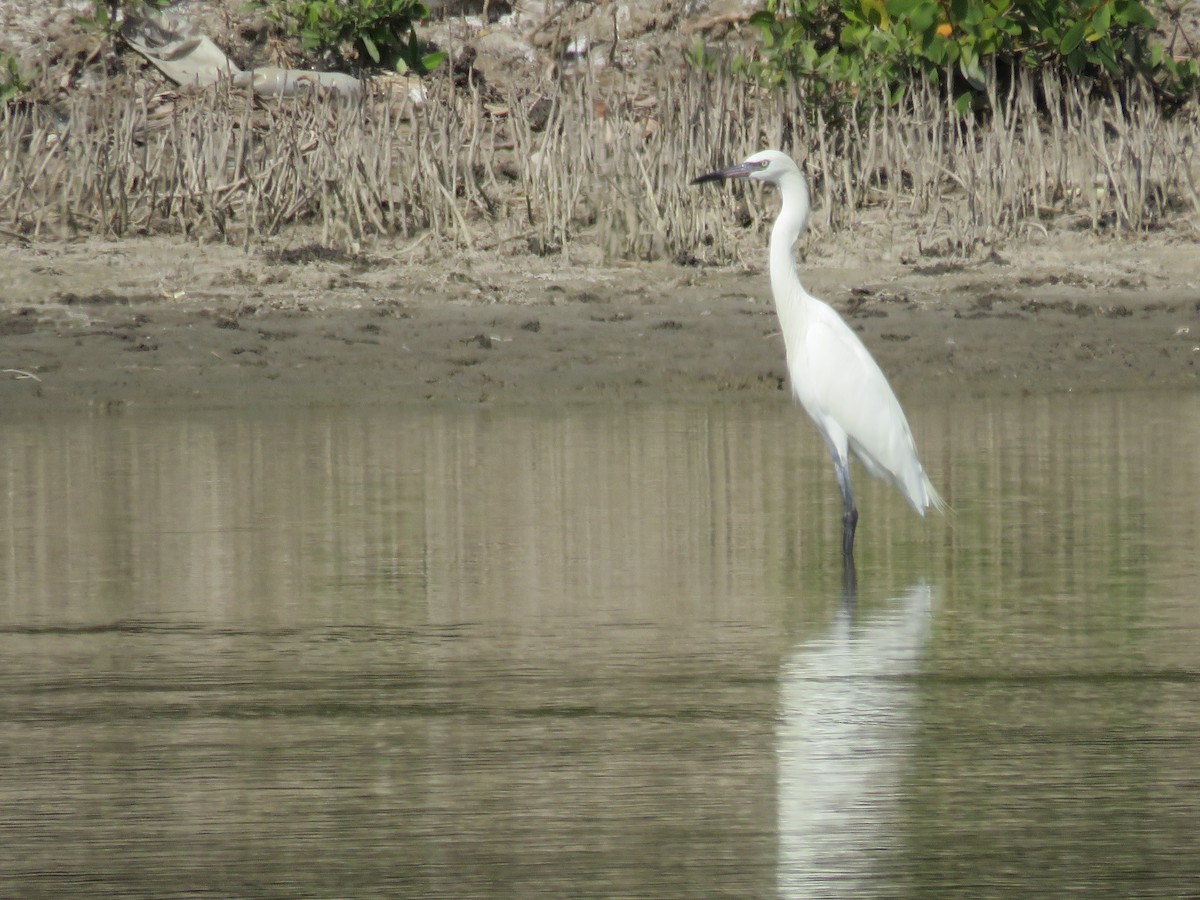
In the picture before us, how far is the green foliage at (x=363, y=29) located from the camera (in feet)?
59.4

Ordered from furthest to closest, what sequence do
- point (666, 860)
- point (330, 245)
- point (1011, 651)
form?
point (330, 245), point (1011, 651), point (666, 860)

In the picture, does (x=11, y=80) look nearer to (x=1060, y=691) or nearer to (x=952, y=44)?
(x=952, y=44)

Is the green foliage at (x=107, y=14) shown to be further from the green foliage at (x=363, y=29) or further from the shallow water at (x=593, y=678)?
the shallow water at (x=593, y=678)

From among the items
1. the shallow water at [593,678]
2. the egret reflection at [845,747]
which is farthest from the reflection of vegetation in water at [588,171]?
the egret reflection at [845,747]

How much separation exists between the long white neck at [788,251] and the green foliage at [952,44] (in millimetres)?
7149

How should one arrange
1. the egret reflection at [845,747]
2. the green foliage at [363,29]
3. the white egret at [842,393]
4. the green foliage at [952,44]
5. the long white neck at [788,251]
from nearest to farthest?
the egret reflection at [845,747] < the white egret at [842,393] < the long white neck at [788,251] < the green foliage at [952,44] < the green foliage at [363,29]

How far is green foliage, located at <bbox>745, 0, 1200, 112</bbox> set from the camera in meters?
15.7

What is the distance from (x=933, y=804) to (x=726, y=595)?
2.24m

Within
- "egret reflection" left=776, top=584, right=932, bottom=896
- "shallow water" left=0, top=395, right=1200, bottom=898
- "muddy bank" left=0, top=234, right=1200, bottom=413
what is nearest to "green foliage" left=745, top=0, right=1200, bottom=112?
"muddy bank" left=0, top=234, right=1200, bottom=413

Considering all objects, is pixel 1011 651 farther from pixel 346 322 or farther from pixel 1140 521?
pixel 346 322

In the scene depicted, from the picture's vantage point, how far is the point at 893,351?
40.2 feet

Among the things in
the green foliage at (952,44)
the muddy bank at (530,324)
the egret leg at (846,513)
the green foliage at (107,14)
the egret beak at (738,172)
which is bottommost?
the egret leg at (846,513)

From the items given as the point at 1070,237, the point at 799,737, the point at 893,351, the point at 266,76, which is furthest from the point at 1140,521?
the point at 266,76

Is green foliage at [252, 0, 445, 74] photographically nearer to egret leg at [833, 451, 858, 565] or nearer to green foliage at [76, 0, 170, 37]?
green foliage at [76, 0, 170, 37]
